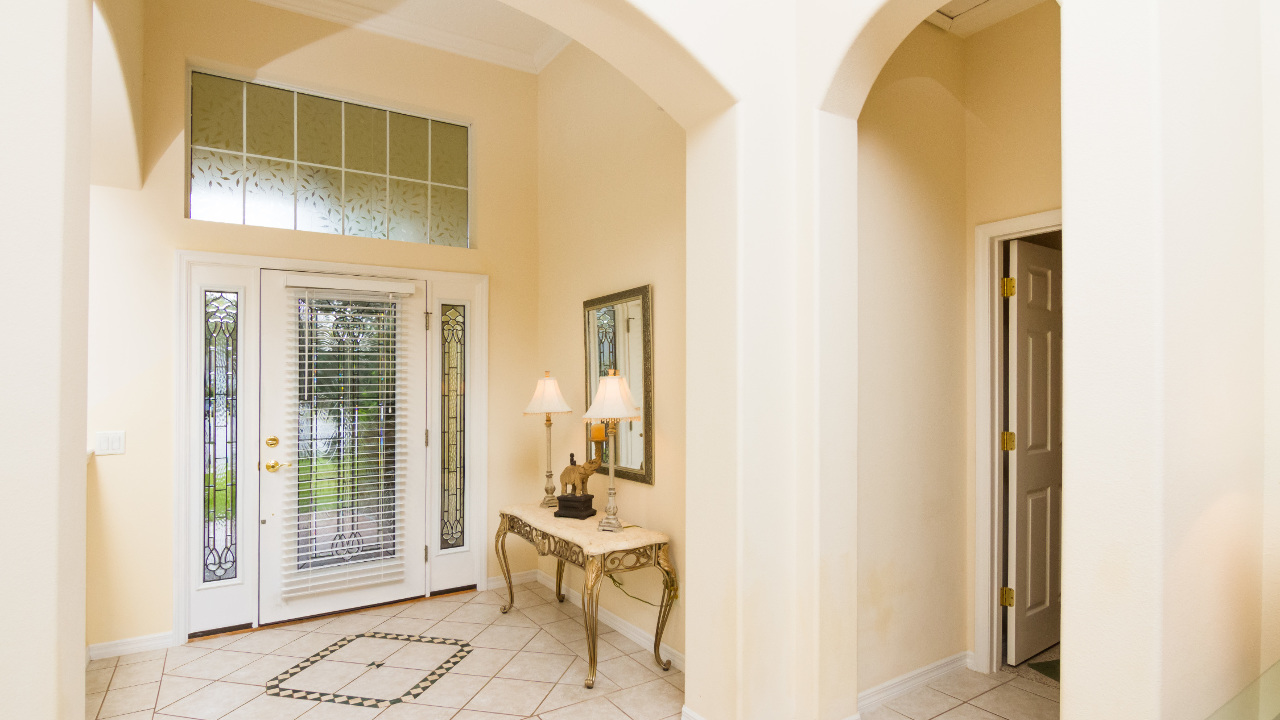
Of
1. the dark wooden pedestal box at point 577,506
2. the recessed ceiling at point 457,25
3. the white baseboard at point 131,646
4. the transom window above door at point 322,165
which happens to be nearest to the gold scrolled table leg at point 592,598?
the dark wooden pedestal box at point 577,506

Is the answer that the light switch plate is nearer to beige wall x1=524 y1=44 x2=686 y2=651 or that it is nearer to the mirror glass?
beige wall x1=524 y1=44 x2=686 y2=651

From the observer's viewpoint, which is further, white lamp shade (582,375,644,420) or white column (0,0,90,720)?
white lamp shade (582,375,644,420)

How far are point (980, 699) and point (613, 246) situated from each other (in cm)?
285

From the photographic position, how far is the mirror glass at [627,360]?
3398mm

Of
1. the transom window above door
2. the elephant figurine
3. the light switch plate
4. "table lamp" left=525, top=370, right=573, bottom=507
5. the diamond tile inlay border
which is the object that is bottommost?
the diamond tile inlay border

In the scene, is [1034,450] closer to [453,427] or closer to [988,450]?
[988,450]

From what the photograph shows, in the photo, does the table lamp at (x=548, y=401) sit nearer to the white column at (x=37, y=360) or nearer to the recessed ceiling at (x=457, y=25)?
the recessed ceiling at (x=457, y=25)

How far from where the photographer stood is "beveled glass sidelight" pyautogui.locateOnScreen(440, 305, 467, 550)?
4.28 metres

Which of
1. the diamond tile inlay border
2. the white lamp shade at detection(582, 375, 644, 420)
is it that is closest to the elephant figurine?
the white lamp shade at detection(582, 375, 644, 420)

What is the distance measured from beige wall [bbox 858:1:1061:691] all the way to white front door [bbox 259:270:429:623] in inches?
109

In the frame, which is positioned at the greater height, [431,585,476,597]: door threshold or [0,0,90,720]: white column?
[0,0,90,720]: white column

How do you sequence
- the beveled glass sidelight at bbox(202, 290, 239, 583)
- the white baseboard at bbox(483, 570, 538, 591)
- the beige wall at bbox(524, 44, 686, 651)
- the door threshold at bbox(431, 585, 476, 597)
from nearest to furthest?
the beige wall at bbox(524, 44, 686, 651) < the beveled glass sidelight at bbox(202, 290, 239, 583) < the door threshold at bbox(431, 585, 476, 597) < the white baseboard at bbox(483, 570, 538, 591)

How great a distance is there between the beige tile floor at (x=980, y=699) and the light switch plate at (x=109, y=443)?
3.82 meters

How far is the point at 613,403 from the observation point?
3.16m
